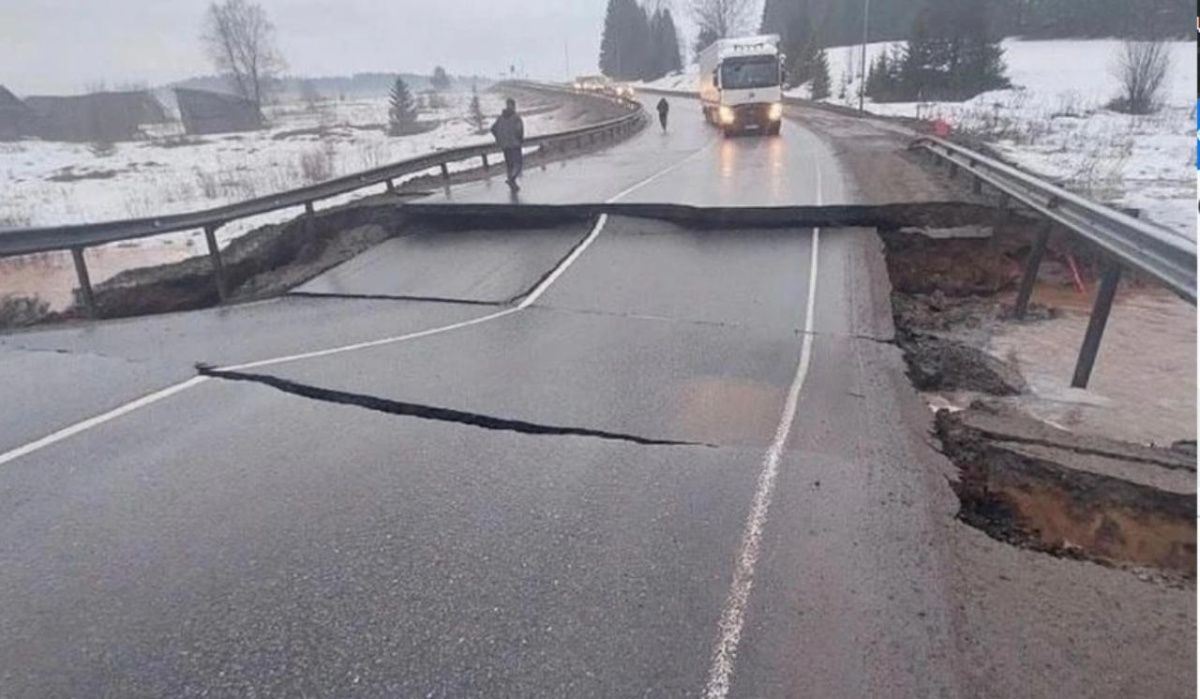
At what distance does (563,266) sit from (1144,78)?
4094 cm

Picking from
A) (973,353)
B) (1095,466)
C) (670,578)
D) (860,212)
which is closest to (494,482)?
(670,578)

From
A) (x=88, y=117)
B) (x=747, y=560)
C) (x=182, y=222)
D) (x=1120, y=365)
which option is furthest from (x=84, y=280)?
(x=88, y=117)

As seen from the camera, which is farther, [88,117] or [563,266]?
[88,117]

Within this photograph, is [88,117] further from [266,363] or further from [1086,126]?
[266,363]

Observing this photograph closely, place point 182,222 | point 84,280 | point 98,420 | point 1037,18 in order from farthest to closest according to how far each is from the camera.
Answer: point 1037,18
point 182,222
point 84,280
point 98,420

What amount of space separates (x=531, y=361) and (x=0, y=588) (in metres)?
3.85

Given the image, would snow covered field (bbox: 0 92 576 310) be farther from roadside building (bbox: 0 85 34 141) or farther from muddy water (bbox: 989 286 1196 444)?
muddy water (bbox: 989 286 1196 444)

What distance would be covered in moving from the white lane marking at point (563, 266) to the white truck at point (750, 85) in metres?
16.5

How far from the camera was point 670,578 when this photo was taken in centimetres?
339

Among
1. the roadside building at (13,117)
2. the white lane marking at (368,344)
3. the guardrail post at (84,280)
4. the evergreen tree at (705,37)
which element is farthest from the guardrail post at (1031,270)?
the evergreen tree at (705,37)

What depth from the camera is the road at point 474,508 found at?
115 inches

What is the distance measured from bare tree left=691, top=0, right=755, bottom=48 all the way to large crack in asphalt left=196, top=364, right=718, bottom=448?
352 feet

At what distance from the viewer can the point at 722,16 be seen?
105000 millimetres

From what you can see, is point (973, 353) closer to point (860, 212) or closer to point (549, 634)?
point (860, 212)
